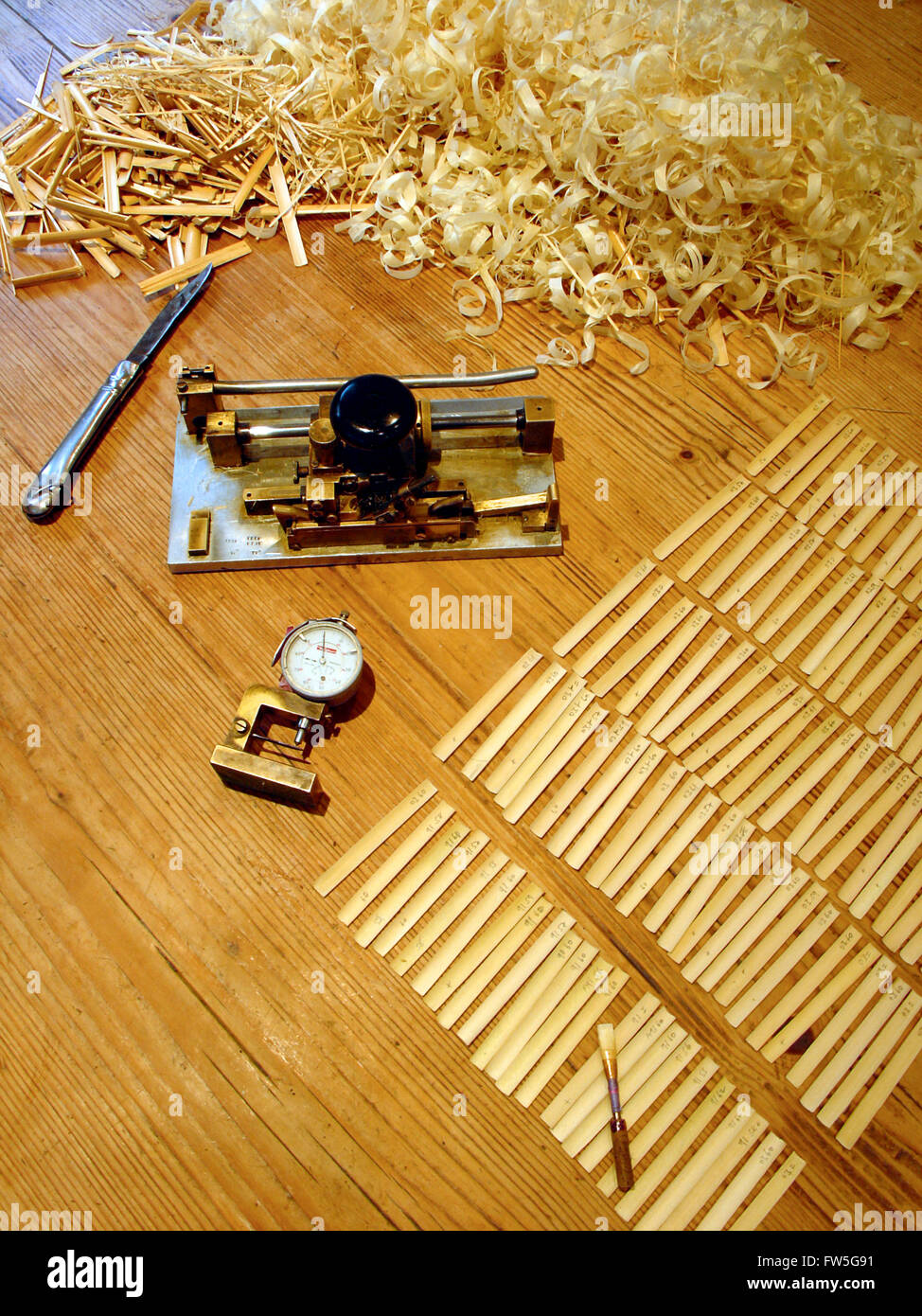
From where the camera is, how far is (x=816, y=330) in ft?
7.38

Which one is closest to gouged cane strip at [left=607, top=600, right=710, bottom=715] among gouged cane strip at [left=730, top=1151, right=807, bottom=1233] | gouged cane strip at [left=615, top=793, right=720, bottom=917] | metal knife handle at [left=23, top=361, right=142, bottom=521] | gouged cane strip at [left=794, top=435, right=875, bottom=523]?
gouged cane strip at [left=615, top=793, right=720, bottom=917]

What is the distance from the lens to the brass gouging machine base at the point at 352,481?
1.82 meters

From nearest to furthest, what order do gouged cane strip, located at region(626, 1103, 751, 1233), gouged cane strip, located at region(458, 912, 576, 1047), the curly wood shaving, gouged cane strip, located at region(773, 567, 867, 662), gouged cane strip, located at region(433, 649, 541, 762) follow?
gouged cane strip, located at region(626, 1103, 751, 1233) < gouged cane strip, located at region(458, 912, 576, 1047) < gouged cane strip, located at region(433, 649, 541, 762) < gouged cane strip, located at region(773, 567, 867, 662) < the curly wood shaving

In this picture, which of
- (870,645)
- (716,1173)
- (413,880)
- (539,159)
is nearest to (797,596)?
(870,645)

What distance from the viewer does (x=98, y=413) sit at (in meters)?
2.05

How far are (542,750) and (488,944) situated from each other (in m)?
0.35

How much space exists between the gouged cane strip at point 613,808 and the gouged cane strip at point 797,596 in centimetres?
32

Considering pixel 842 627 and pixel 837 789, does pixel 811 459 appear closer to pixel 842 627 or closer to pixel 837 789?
pixel 842 627

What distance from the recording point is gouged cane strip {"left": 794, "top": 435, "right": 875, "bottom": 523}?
2031mm

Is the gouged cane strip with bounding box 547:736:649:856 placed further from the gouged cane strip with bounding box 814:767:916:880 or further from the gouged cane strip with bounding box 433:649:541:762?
the gouged cane strip with bounding box 814:767:916:880

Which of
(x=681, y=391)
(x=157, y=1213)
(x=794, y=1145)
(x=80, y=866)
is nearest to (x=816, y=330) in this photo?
(x=681, y=391)

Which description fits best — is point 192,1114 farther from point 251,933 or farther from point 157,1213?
point 251,933

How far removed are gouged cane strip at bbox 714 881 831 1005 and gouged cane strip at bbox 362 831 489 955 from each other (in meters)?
0.46

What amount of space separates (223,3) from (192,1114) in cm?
255
